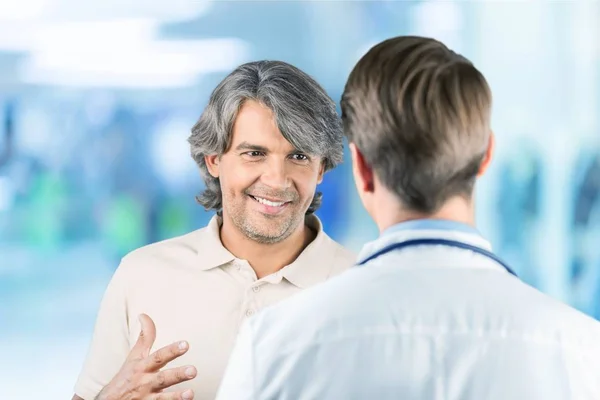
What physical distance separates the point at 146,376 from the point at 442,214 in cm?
92

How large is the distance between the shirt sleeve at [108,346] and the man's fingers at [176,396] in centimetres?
36

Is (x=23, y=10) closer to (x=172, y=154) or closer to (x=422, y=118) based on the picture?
(x=172, y=154)

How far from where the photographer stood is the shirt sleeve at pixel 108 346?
7.01 ft

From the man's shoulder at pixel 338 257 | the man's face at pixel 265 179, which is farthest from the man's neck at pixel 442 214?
the man's shoulder at pixel 338 257

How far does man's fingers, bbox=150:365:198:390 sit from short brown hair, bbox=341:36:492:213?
2.58ft

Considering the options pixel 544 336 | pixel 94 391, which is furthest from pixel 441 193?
pixel 94 391

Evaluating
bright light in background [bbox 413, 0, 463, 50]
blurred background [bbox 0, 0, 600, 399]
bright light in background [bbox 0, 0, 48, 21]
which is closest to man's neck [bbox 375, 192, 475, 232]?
blurred background [bbox 0, 0, 600, 399]

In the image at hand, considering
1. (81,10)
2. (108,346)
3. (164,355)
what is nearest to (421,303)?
(164,355)

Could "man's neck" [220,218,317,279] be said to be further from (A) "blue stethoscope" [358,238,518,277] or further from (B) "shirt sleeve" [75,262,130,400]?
(A) "blue stethoscope" [358,238,518,277]

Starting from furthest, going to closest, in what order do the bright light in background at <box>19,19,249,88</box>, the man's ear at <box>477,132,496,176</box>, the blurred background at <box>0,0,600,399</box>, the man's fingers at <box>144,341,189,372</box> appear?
the bright light in background at <box>19,19,249,88</box>, the blurred background at <box>0,0,600,399</box>, the man's fingers at <box>144,341,189,372</box>, the man's ear at <box>477,132,496,176</box>

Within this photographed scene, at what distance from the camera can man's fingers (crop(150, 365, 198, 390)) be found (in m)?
1.73

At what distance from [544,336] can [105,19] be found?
349 centimetres

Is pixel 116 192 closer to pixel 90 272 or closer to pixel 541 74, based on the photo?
pixel 90 272

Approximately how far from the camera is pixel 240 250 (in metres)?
2.16
